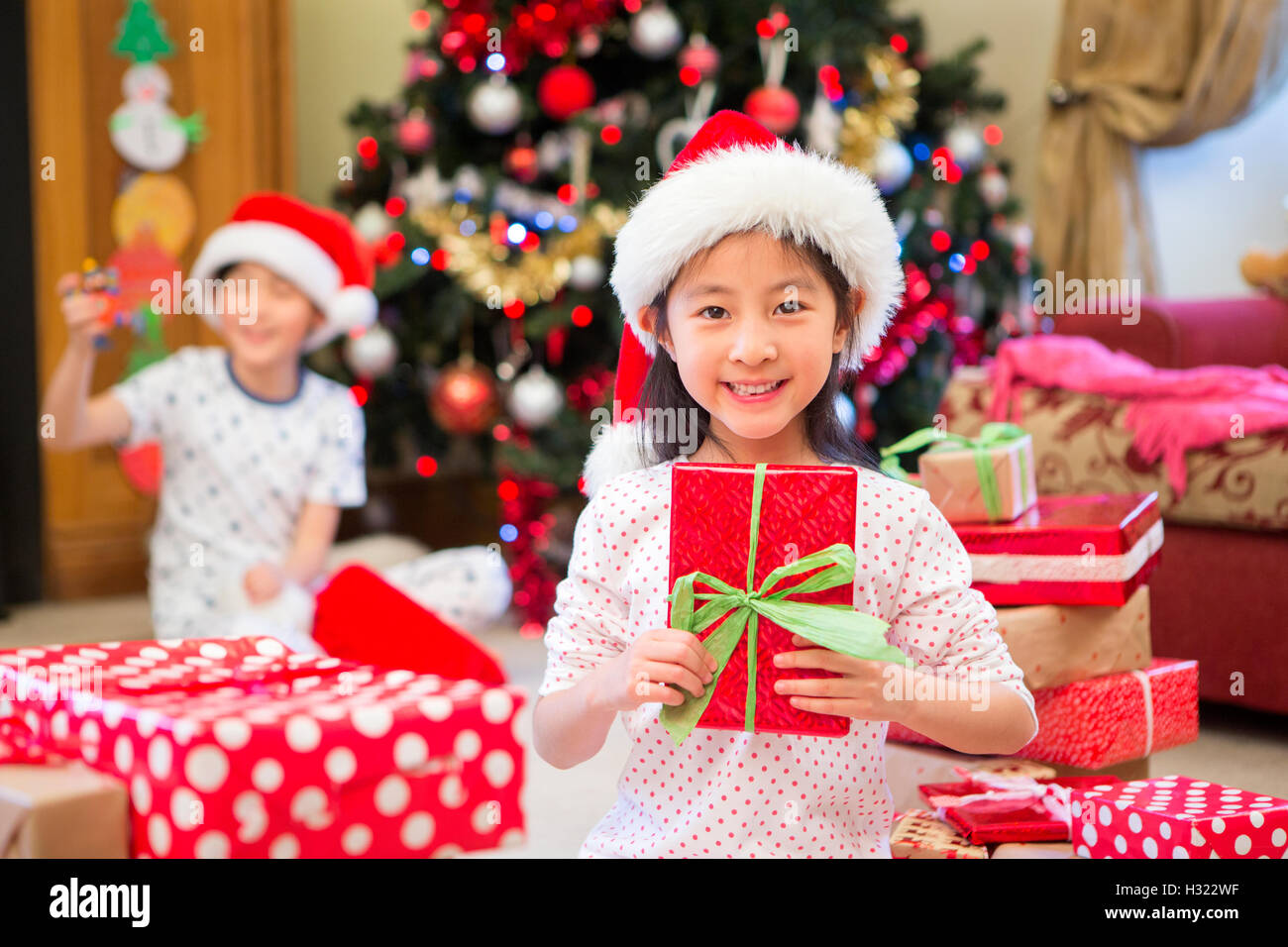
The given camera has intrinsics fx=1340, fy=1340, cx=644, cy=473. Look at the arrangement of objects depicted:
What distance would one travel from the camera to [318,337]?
2711 millimetres

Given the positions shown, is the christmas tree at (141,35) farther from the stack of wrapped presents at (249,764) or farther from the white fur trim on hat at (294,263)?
the stack of wrapped presents at (249,764)

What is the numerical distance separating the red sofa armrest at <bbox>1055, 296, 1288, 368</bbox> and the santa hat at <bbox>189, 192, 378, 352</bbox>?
159cm

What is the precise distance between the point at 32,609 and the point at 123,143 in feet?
4.12

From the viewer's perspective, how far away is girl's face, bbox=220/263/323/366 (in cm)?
261

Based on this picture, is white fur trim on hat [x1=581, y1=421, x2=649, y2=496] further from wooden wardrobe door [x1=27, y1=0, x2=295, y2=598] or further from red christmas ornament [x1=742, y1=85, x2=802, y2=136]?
wooden wardrobe door [x1=27, y1=0, x2=295, y2=598]

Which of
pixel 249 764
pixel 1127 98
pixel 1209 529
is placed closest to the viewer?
pixel 249 764

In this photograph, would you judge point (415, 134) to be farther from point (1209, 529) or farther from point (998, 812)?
point (998, 812)

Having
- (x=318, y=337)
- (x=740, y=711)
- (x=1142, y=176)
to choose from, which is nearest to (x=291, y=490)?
(x=318, y=337)

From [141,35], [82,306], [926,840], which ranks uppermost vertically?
[141,35]

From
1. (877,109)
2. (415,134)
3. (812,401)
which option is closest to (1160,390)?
(877,109)

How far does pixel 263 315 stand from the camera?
261 cm

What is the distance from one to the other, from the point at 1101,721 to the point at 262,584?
1.52 meters
